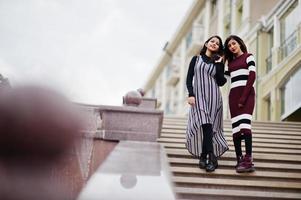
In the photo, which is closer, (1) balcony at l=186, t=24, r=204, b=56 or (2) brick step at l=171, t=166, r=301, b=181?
(2) brick step at l=171, t=166, r=301, b=181

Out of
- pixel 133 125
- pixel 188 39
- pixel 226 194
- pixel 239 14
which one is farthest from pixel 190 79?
pixel 188 39

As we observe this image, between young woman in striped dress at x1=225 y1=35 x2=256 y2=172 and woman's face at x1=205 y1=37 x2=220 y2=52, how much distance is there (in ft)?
0.49

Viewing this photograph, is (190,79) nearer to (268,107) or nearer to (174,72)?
(268,107)

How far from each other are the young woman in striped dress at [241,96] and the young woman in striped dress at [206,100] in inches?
6.5

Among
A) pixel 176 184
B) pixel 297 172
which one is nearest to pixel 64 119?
pixel 176 184

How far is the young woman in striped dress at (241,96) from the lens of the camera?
20.2ft

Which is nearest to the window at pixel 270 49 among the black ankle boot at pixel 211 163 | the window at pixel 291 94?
the window at pixel 291 94

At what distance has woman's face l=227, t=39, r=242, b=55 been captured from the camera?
6457mm

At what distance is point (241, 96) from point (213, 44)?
0.73 m

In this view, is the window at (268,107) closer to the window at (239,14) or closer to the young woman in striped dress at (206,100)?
the window at (239,14)

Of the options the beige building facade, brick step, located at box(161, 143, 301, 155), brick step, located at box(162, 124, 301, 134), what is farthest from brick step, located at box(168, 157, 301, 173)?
the beige building facade

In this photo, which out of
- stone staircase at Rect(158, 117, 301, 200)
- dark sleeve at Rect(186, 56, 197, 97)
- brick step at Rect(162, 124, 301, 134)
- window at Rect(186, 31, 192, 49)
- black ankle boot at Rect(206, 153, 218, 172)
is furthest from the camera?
window at Rect(186, 31, 192, 49)

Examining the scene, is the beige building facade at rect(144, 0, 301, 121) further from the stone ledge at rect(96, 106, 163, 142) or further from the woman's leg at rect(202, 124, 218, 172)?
the woman's leg at rect(202, 124, 218, 172)

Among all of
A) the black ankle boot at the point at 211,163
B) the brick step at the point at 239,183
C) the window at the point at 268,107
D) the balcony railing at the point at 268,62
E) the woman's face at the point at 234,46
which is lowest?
the brick step at the point at 239,183
